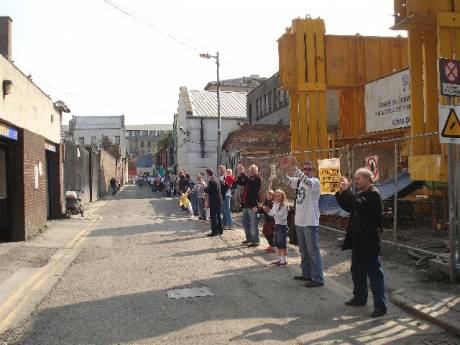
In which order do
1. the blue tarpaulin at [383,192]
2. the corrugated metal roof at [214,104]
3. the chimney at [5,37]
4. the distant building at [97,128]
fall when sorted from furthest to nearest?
the distant building at [97,128] → the corrugated metal roof at [214,104] → the chimney at [5,37] → the blue tarpaulin at [383,192]

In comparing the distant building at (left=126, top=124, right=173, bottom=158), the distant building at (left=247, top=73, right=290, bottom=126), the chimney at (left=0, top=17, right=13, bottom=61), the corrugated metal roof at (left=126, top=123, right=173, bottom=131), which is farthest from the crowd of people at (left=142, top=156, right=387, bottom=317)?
the corrugated metal roof at (left=126, top=123, right=173, bottom=131)

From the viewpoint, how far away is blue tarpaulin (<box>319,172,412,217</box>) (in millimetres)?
12199

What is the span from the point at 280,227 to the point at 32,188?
726 cm

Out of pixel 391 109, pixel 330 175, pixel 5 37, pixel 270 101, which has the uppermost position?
pixel 270 101

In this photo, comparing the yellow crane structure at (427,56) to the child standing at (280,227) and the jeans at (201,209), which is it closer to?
the child standing at (280,227)

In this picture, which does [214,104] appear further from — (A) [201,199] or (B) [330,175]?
(B) [330,175]

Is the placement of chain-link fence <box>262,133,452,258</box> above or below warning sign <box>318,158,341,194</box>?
below

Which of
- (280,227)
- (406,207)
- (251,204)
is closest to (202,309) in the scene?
(280,227)

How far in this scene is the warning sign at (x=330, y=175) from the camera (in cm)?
1117

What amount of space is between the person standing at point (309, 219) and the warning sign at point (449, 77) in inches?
83.8

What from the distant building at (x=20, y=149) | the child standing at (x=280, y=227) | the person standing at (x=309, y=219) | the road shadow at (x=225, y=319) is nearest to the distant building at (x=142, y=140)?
the distant building at (x=20, y=149)

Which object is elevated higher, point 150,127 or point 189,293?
point 150,127

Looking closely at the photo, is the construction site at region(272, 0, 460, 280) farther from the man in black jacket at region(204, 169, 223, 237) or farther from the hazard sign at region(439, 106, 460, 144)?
the man in black jacket at region(204, 169, 223, 237)

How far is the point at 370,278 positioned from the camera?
236 inches
